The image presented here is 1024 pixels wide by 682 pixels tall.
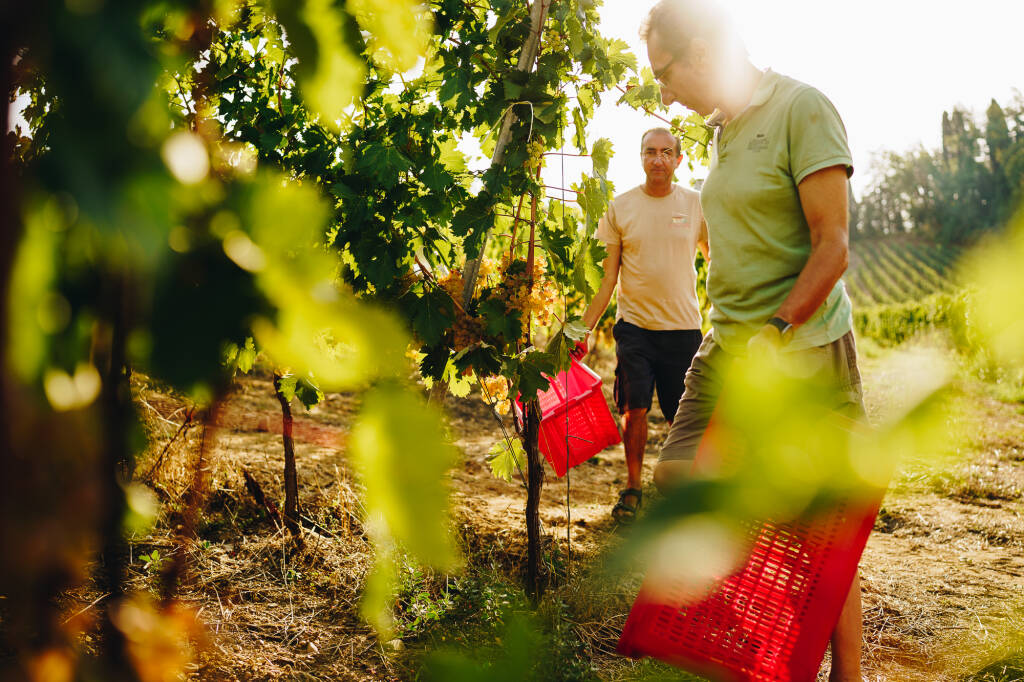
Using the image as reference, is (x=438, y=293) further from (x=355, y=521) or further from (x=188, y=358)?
(x=188, y=358)

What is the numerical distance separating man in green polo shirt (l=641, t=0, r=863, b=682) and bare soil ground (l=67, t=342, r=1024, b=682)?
0.24 metres

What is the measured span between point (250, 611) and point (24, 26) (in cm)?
240

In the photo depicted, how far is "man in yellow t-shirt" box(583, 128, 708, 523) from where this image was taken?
348 cm

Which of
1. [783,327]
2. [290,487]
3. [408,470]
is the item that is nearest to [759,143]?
[783,327]

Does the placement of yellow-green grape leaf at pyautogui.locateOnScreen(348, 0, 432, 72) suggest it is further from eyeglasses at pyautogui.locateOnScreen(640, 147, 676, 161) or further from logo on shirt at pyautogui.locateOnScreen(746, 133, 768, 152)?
Result: eyeglasses at pyautogui.locateOnScreen(640, 147, 676, 161)

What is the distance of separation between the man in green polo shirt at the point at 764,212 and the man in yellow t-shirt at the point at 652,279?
4.82ft

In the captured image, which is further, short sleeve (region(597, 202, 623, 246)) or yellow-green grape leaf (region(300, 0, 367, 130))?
short sleeve (region(597, 202, 623, 246))

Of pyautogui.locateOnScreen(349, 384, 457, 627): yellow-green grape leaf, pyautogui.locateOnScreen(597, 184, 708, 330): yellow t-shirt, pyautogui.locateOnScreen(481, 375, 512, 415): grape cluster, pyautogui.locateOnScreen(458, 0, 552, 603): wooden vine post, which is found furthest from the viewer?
pyautogui.locateOnScreen(597, 184, 708, 330): yellow t-shirt

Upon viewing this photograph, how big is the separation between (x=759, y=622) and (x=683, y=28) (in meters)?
1.50

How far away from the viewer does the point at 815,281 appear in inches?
64.7

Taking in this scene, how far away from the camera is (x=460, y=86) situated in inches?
77.3

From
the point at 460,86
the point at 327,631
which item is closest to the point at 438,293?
the point at 460,86

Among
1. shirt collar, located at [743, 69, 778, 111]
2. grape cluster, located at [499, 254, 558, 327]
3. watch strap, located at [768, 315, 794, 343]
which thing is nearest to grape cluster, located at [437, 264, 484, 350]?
grape cluster, located at [499, 254, 558, 327]

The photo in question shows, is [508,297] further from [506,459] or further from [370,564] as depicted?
[370,564]
